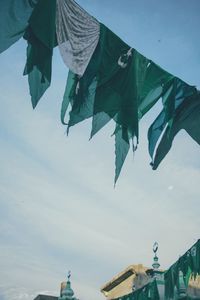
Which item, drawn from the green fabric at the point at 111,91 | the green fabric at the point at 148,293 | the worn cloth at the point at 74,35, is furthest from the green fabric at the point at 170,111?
the green fabric at the point at 148,293

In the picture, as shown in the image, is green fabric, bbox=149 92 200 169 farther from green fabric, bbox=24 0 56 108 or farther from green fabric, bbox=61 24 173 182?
green fabric, bbox=24 0 56 108

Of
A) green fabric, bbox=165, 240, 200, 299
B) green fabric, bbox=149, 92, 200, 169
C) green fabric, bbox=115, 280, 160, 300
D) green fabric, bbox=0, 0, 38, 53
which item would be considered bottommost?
green fabric, bbox=115, 280, 160, 300

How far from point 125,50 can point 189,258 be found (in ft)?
16.7

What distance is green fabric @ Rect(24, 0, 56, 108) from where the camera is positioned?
10.2 feet

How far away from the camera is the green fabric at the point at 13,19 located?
3.03m

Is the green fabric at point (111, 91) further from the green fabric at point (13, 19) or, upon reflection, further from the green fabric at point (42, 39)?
the green fabric at point (13, 19)

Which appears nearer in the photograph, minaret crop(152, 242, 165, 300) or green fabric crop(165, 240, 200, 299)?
green fabric crop(165, 240, 200, 299)

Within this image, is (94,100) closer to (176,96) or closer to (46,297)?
(176,96)

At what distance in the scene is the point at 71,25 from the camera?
3598 mm

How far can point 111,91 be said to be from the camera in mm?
4004

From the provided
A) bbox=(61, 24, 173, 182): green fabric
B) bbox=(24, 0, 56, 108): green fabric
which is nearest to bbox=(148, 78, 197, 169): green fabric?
bbox=(61, 24, 173, 182): green fabric

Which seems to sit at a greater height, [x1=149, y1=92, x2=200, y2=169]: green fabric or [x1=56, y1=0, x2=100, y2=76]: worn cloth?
[x1=56, y1=0, x2=100, y2=76]: worn cloth

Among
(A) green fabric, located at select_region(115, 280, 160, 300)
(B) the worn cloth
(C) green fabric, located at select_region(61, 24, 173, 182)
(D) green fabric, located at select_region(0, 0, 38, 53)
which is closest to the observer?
(D) green fabric, located at select_region(0, 0, 38, 53)

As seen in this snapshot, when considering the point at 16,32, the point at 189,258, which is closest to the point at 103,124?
A: the point at 16,32
